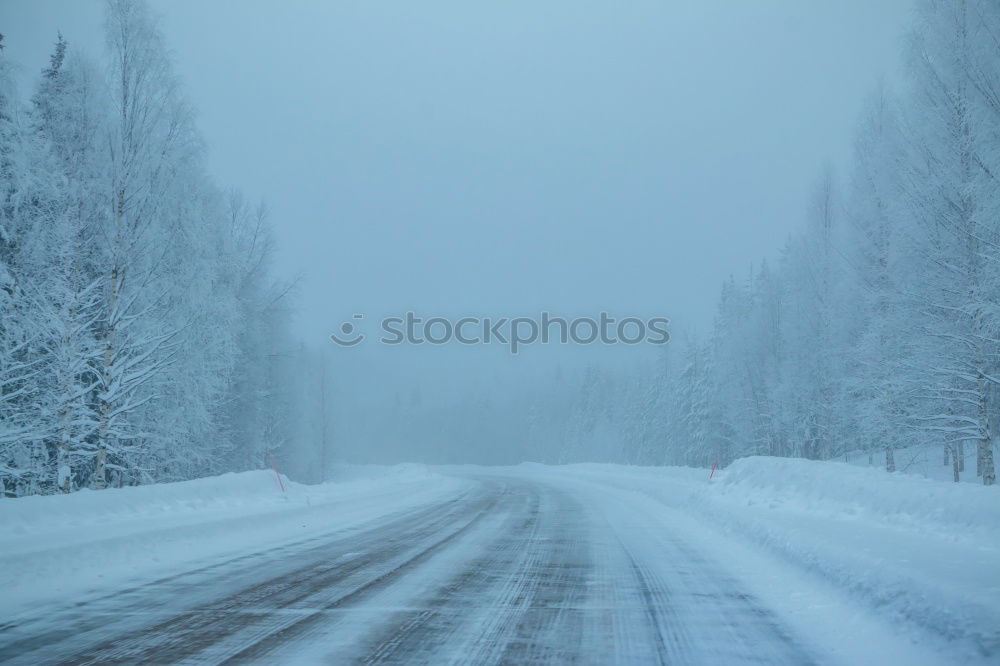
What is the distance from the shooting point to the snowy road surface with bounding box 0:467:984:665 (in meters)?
→ 4.48

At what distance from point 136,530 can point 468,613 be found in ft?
20.1

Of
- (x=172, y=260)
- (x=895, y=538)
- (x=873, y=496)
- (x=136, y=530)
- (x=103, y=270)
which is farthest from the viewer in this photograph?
(x=172, y=260)

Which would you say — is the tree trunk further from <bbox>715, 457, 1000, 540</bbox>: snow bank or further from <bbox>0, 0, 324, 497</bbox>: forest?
<bbox>715, 457, 1000, 540</bbox>: snow bank

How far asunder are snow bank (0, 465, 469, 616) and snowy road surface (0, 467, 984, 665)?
1.96 feet

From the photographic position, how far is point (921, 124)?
1470 centimetres

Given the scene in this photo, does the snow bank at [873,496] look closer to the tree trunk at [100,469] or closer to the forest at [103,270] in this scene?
the tree trunk at [100,469]

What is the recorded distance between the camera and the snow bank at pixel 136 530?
6.74 meters

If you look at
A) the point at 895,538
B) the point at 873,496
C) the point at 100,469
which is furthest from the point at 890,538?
the point at 100,469

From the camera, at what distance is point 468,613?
5.61 m

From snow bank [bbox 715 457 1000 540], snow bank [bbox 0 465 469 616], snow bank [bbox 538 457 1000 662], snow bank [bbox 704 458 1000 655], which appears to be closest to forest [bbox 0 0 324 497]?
snow bank [bbox 0 465 469 616]

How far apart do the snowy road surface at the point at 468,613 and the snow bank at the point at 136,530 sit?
1.96 ft

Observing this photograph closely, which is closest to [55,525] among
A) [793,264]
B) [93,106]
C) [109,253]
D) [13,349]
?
[13,349]

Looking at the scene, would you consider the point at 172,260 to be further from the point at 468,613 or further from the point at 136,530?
the point at 468,613

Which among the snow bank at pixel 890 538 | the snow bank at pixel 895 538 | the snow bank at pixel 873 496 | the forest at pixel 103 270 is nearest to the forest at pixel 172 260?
the forest at pixel 103 270
